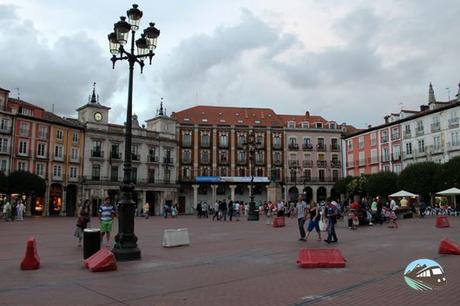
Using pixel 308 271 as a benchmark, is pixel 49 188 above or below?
above

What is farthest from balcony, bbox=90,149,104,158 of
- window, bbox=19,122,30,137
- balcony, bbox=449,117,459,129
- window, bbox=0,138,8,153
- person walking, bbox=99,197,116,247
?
person walking, bbox=99,197,116,247

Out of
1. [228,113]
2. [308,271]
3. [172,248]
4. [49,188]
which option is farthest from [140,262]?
[228,113]

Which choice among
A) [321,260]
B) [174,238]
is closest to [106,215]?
[174,238]

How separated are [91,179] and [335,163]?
4119 centimetres

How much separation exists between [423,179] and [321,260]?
4289 cm

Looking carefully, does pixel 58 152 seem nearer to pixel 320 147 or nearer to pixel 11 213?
pixel 11 213

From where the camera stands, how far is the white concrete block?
50.7ft

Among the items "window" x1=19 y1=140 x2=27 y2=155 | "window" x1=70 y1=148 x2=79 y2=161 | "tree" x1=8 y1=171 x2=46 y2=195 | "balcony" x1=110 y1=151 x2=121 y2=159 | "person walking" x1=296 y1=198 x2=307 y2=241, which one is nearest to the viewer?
"person walking" x1=296 y1=198 x2=307 y2=241

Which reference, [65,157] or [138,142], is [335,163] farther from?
[65,157]

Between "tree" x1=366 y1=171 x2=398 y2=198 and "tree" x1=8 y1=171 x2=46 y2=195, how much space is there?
40.7m

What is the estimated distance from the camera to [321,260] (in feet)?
34.6

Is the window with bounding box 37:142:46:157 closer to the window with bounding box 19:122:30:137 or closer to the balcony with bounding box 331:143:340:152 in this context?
the window with bounding box 19:122:30:137

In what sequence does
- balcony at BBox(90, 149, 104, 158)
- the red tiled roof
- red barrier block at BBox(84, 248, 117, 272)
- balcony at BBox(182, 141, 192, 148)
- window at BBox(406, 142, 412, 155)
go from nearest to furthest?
red barrier block at BBox(84, 248, 117, 272) < window at BBox(406, 142, 412, 155) < balcony at BBox(90, 149, 104, 158) < balcony at BBox(182, 141, 192, 148) < the red tiled roof

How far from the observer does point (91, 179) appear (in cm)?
6319
